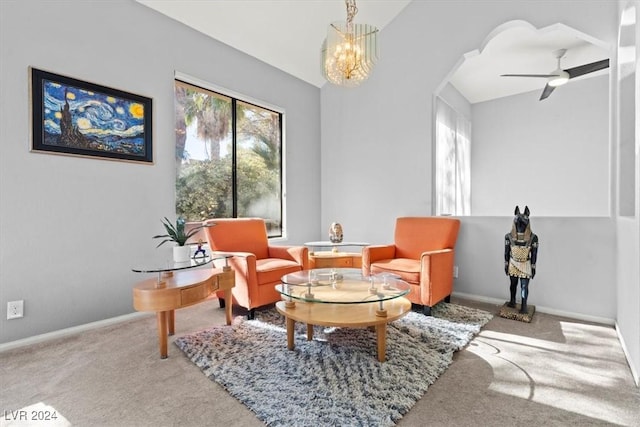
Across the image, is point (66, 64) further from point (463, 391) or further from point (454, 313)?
point (454, 313)

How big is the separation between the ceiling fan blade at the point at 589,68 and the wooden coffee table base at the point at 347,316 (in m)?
3.20

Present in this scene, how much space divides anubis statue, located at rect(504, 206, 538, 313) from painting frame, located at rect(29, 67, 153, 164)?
3.50m

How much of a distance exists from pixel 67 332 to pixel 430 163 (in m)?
3.91

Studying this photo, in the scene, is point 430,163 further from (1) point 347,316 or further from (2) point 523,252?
(1) point 347,316

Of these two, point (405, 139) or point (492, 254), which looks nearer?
point (492, 254)

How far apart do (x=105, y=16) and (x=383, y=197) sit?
11.3 feet

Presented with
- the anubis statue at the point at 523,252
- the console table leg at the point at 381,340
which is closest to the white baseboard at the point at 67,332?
the console table leg at the point at 381,340

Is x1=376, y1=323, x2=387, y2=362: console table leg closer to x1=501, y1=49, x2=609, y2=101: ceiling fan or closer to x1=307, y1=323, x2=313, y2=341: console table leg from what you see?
x1=307, y1=323, x2=313, y2=341: console table leg

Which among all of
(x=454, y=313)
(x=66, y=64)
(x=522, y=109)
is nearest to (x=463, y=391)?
(x=454, y=313)

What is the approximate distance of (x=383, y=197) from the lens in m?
4.14

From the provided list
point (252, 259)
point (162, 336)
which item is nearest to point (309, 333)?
point (252, 259)

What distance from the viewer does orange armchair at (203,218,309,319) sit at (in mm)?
2707

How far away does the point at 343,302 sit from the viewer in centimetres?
192

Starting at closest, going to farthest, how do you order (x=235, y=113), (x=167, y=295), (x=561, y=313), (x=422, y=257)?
(x=167, y=295)
(x=422, y=257)
(x=561, y=313)
(x=235, y=113)
